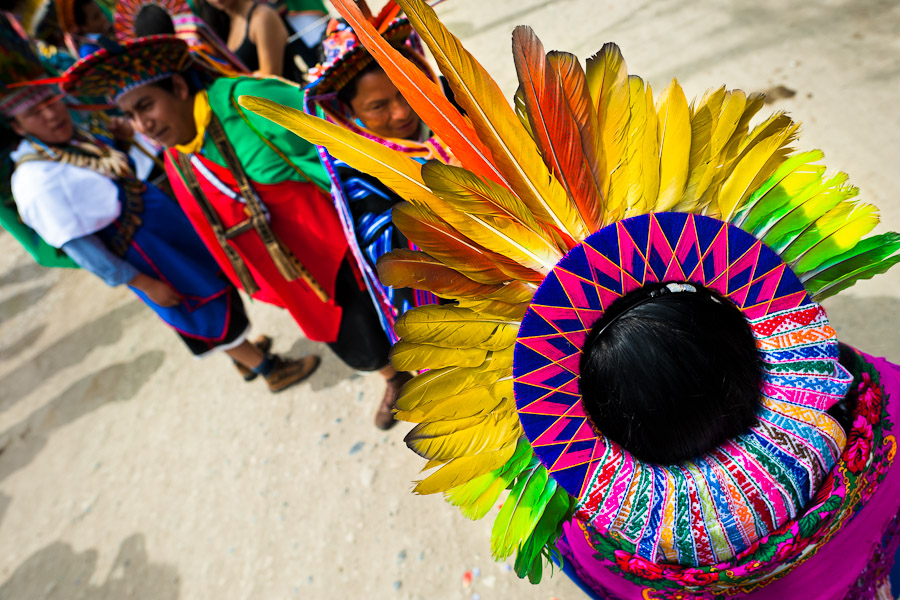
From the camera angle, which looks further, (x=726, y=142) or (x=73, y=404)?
(x=73, y=404)

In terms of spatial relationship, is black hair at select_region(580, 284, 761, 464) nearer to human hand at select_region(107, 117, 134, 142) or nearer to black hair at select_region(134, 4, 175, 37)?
black hair at select_region(134, 4, 175, 37)

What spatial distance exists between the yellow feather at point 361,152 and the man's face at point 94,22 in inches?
157

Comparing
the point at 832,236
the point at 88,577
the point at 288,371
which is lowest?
the point at 88,577

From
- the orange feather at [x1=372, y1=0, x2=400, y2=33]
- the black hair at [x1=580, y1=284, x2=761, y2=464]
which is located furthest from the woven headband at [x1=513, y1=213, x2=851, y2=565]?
the orange feather at [x1=372, y1=0, x2=400, y2=33]

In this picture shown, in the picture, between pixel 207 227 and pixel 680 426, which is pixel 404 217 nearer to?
pixel 680 426

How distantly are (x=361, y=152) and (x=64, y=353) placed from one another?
4846 millimetres

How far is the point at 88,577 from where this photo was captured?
276 cm

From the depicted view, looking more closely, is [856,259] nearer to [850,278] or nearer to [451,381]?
[850,278]

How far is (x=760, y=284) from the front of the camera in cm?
79

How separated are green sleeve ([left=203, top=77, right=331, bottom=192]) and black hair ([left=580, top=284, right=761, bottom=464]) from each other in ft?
4.69

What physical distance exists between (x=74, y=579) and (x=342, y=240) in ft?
8.12

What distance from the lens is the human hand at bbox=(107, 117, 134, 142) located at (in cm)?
344

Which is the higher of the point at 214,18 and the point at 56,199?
the point at 214,18

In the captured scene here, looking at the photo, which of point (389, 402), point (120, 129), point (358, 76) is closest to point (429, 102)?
point (358, 76)
